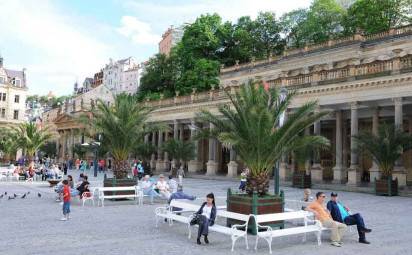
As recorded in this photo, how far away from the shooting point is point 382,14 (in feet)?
148

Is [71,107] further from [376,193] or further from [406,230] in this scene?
[406,230]

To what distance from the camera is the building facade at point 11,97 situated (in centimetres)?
8650

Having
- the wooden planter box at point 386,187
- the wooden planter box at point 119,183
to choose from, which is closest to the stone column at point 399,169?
the wooden planter box at point 386,187

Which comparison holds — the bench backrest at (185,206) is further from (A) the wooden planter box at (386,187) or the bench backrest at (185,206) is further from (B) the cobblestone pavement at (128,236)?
(A) the wooden planter box at (386,187)

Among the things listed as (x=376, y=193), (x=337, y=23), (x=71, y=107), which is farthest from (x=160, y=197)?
(x=71, y=107)

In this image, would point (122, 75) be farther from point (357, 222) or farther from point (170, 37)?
point (357, 222)

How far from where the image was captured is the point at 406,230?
12156 mm

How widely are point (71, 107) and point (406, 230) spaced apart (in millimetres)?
83908

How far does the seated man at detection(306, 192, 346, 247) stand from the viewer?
34.0ft

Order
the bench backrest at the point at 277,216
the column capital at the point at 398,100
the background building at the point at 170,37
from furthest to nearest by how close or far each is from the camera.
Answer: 1. the background building at the point at 170,37
2. the column capital at the point at 398,100
3. the bench backrest at the point at 277,216

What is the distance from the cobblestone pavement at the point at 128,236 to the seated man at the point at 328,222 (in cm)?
22

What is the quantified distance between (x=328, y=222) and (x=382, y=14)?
3982 cm

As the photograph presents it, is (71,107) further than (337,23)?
Yes

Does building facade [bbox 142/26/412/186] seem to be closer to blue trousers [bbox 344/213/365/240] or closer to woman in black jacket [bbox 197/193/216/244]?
woman in black jacket [bbox 197/193/216/244]
